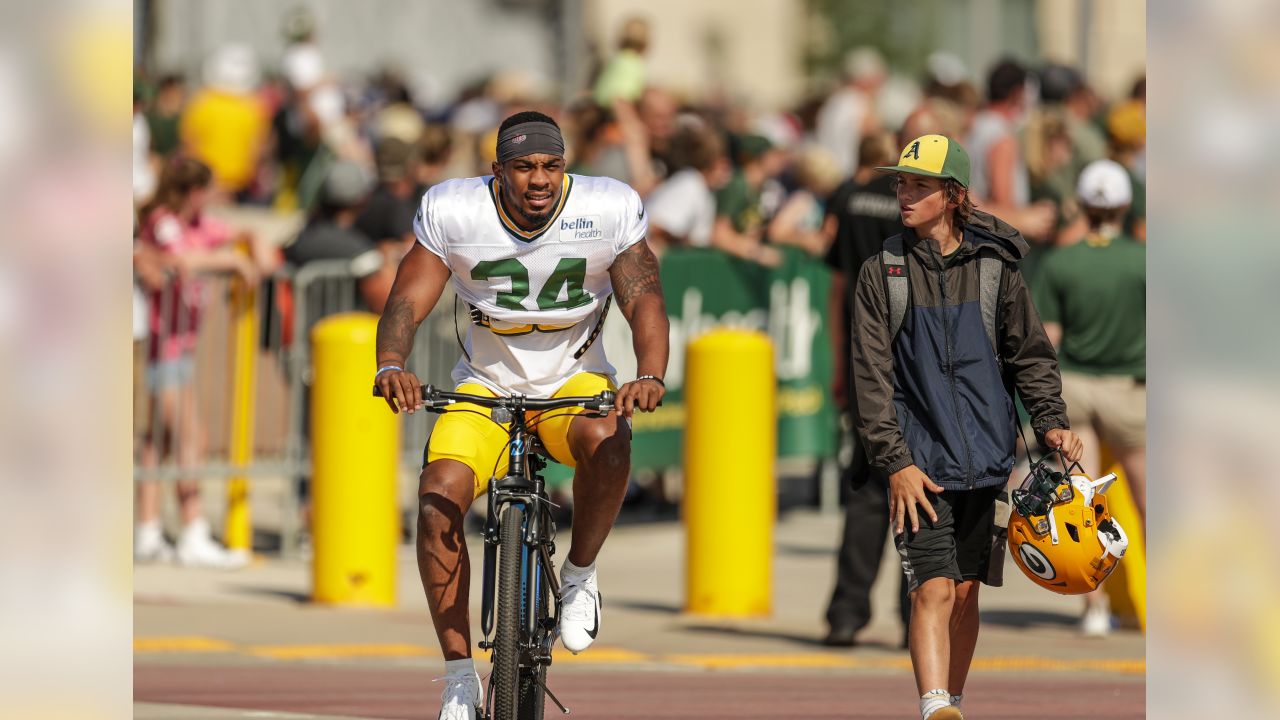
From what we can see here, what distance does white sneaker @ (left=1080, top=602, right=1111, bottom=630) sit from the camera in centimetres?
1099

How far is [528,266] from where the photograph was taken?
24.4ft

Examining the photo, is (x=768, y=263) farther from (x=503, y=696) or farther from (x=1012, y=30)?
(x=1012, y=30)

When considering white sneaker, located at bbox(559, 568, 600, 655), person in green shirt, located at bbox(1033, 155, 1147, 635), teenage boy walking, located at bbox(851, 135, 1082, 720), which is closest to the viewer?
teenage boy walking, located at bbox(851, 135, 1082, 720)

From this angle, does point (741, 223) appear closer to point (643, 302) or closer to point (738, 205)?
point (738, 205)

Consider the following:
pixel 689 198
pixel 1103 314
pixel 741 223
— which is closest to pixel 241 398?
pixel 689 198

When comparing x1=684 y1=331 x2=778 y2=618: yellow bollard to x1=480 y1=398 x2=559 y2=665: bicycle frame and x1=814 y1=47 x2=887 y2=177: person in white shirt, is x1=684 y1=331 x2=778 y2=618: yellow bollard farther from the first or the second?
x1=814 y1=47 x2=887 y2=177: person in white shirt

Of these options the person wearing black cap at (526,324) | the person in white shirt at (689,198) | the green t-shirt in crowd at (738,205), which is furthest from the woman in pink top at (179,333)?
the person wearing black cap at (526,324)

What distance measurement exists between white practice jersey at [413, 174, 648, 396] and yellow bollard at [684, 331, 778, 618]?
149 inches

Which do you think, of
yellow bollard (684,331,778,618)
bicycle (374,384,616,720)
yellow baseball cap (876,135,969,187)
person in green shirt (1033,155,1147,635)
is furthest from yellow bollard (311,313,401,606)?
yellow baseball cap (876,135,969,187)

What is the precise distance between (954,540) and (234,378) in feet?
22.3

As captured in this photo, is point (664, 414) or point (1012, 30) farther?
point (1012, 30)
